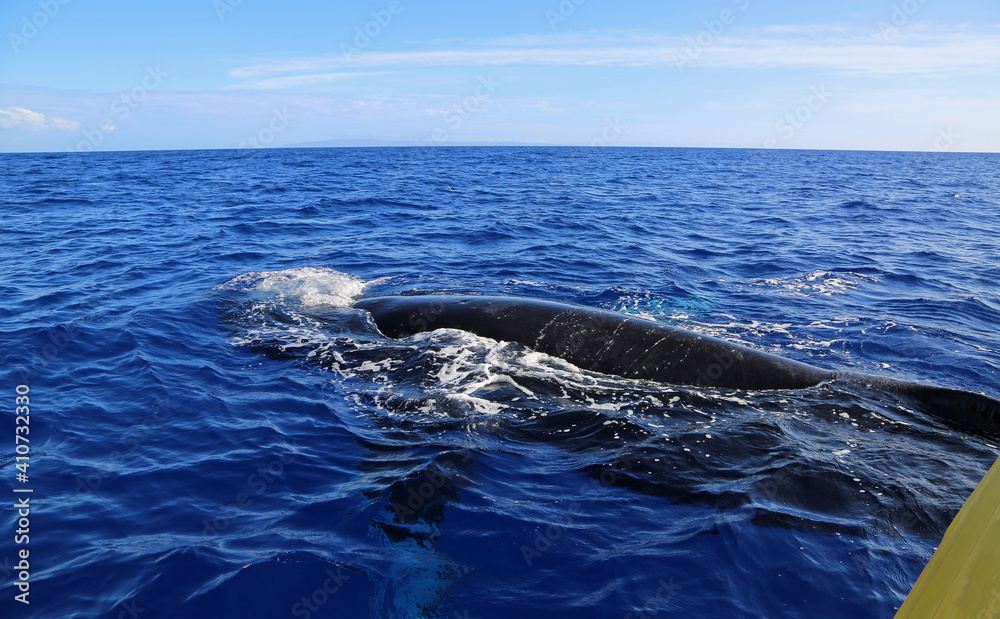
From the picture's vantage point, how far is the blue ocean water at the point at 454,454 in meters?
4.37

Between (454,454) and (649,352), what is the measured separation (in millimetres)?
3073

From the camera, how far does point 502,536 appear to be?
4.89m

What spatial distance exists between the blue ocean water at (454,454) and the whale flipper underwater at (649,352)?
9.2 inches

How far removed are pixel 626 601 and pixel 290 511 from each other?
9.77 feet

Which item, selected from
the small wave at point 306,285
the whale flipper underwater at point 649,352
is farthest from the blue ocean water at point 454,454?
the whale flipper underwater at point 649,352

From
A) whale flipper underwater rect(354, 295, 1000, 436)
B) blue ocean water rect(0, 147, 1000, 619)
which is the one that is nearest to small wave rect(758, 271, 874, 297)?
blue ocean water rect(0, 147, 1000, 619)

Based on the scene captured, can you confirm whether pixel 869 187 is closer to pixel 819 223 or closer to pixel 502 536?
pixel 819 223

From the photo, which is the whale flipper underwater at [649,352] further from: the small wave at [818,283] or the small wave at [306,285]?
the small wave at [818,283]

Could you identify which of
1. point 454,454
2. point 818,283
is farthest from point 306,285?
point 818,283

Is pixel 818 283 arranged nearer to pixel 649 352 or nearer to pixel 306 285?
pixel 649 352

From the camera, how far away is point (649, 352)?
7.78m

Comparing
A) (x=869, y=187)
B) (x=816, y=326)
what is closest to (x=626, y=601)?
(x=816, y=326)

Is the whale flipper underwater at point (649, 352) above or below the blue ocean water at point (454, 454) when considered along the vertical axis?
above

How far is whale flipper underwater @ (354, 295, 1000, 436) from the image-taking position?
21.8ft
